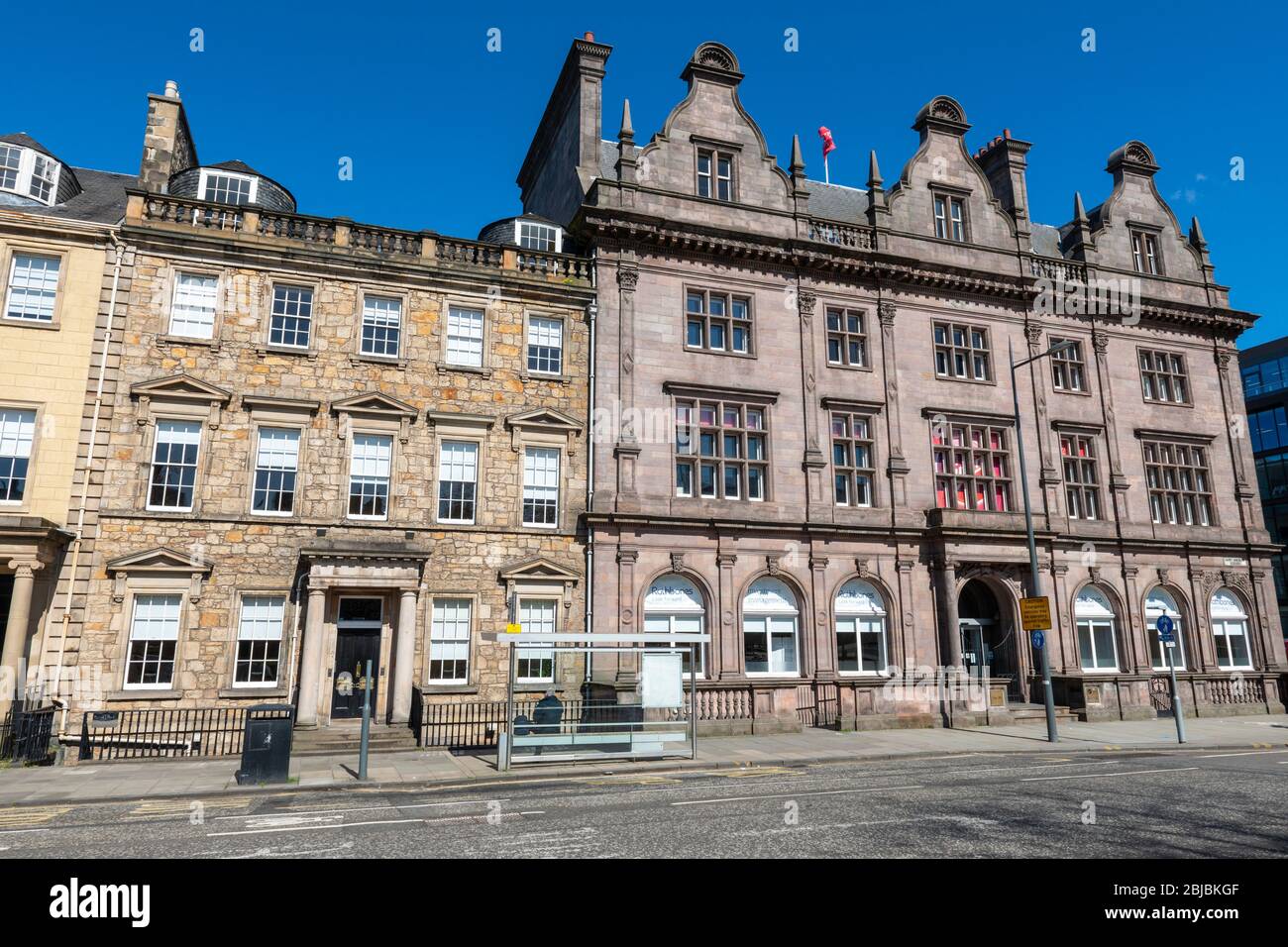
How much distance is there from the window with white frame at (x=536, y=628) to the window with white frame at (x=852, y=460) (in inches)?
387

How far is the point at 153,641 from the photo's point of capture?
19406mm

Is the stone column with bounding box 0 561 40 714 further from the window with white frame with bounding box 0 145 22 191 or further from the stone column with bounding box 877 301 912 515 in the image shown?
the stone column with bounding box 877 301 912 515

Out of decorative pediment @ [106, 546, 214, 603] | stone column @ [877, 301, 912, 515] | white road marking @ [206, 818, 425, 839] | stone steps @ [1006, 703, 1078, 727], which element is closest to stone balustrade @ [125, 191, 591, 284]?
decorative pediment @ [106, 546, 214, 603]

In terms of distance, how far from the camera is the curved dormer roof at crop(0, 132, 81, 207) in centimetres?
2175

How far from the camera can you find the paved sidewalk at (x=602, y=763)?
14.4m

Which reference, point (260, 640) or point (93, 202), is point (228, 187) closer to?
point (93, 202)

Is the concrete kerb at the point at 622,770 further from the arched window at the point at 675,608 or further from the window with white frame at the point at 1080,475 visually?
the window with white frame at the point at 1080,475

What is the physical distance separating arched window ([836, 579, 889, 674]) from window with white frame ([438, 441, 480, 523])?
38.2ft

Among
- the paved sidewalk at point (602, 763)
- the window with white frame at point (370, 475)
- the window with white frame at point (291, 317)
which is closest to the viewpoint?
the paved sidewalk at point (602, 763)

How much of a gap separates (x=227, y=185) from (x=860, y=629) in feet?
75.5

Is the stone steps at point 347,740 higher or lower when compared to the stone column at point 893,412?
lower
